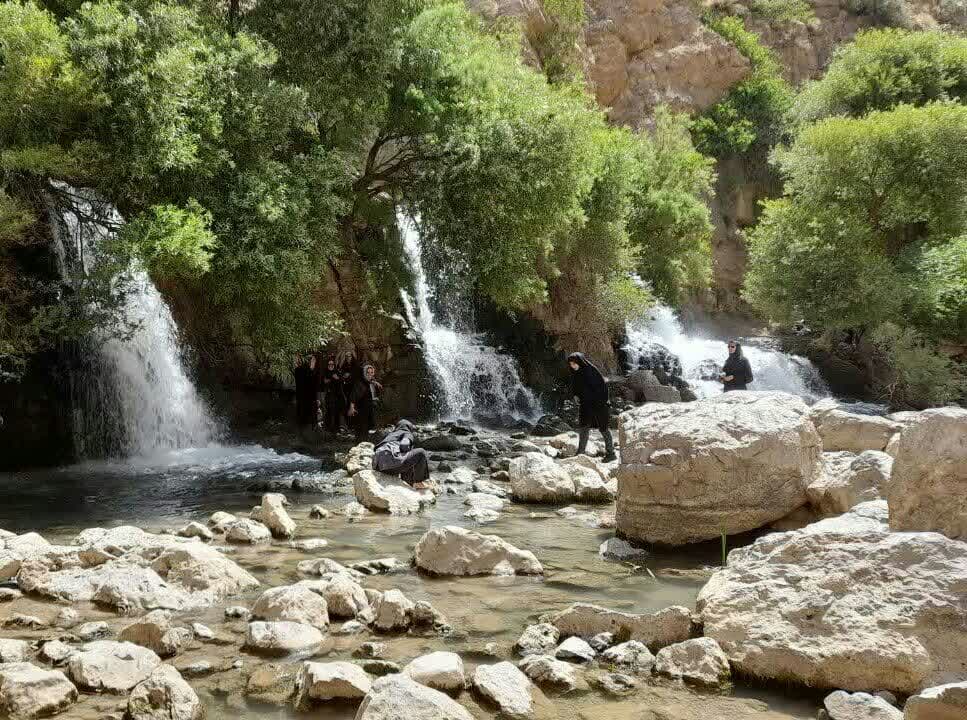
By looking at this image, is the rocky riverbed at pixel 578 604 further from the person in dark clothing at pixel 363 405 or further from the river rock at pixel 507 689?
the person in dark clothing at pixel 363 405

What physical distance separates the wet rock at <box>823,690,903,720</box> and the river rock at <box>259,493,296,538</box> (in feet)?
21.8

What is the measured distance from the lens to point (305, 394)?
66.9 ft

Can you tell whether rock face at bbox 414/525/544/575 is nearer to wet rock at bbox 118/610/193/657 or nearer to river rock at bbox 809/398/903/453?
wet rock at bbox 118/610/193/657

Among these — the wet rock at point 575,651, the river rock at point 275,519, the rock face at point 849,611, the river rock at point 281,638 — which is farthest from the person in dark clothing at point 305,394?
the rock face at point 849,611

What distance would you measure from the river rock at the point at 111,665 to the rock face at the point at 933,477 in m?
5.67

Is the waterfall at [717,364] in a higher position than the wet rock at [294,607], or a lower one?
higher

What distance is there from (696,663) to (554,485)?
6.68m

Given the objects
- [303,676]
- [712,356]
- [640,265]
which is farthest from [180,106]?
[712,356]

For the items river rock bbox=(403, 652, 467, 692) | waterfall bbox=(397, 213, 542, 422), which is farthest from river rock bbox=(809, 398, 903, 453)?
waterfall bbox=(397, 213, 542, 422)

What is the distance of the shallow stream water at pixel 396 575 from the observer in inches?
196

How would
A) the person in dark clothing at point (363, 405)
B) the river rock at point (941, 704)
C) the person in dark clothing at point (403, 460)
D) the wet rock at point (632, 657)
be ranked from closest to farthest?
the river rock at point (941, 704) < the wet rock at point (632, 657) < the person in dark clothing at point (403, 460) < the person in dark clothing at point (363, 405)

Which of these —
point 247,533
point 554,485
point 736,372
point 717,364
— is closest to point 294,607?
point 247,533

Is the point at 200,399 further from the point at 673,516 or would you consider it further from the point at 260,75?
the point at 673,516

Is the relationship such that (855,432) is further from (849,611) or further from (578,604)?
(578,604)
